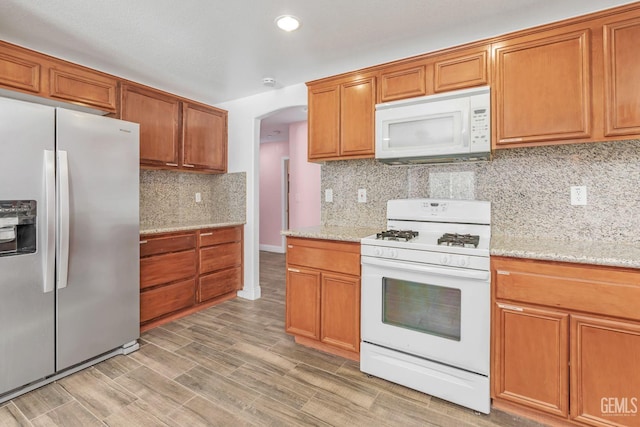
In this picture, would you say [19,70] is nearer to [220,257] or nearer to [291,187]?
[220,257]

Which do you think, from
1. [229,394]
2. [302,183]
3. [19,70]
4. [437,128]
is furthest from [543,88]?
[302,183]

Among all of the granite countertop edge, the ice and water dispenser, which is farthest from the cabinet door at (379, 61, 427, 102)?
the ice and water dispenser

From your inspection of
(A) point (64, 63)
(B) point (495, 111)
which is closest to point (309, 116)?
(B) point (495, 111)

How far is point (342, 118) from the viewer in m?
2.62

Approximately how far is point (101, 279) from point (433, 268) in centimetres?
237

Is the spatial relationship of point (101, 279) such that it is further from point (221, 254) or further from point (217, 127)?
point (217, 127)

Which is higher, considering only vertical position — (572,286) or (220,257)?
(572,286)

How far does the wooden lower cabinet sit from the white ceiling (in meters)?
1.60

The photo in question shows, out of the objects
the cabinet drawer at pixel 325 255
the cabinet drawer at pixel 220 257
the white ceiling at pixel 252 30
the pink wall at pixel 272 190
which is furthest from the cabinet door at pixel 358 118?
the pink wall at pixel 272 190

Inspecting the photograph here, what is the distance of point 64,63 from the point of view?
2424 mm

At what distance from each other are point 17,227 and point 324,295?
6.84 feet

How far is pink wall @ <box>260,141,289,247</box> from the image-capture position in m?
6.73

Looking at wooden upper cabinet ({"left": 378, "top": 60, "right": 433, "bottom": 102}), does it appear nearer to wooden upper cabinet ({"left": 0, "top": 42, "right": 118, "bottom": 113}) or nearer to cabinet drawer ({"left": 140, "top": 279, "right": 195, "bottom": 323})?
wooden upper cabinet ({"left": 0, "top": 42, "right": 118, "bottom": 113})

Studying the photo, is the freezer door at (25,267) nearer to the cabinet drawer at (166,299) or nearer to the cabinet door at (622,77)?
the cabinet drawer at (166,299)
